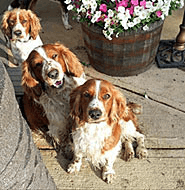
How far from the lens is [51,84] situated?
2855 mm

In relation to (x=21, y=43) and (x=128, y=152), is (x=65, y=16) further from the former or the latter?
(x=128, y=152)

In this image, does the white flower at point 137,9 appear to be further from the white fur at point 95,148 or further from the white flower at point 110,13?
the white fur at point 95,148

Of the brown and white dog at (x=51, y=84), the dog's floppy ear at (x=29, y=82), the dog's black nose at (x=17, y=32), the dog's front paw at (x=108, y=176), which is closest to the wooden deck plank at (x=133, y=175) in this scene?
the dog's front paw at (x=108, y=176)

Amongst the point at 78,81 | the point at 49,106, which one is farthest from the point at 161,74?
the point at 49,106

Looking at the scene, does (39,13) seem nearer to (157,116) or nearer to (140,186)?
(157,116)

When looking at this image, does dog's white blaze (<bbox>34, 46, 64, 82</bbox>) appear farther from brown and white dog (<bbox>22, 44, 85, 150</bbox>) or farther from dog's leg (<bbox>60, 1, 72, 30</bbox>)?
dog's leg (<bbox>60, 1, 72, 30</bbox>)

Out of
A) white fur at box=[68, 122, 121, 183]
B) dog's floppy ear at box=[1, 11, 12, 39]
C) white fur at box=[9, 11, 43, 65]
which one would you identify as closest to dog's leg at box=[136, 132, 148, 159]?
white fur at box=[68, 122, 121, 183]

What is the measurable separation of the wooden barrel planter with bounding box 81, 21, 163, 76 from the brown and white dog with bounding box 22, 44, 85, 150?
908 millimetres

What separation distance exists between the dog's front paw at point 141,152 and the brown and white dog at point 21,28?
2.33 metres

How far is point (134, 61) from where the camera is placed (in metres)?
4.09

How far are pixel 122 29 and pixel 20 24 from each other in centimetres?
157

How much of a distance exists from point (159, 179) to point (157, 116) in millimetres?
962

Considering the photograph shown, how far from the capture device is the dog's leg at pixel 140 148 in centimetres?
333

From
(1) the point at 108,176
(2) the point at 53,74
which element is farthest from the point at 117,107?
(1) the point at 108,176
